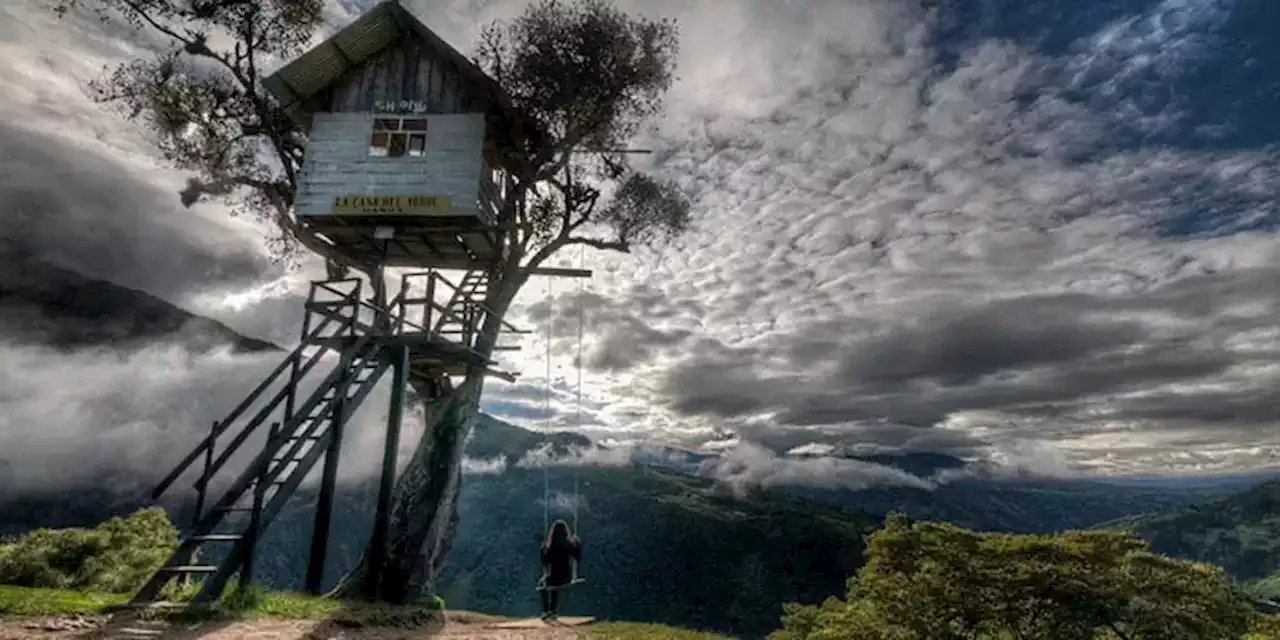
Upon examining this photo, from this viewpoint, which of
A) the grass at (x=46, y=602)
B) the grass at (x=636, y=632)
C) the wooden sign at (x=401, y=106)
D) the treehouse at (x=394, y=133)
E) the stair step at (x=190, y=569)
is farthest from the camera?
the wooden sign at (x=401, y=106)

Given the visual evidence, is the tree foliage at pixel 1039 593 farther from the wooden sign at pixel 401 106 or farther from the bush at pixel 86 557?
the bush at pixel 86 557

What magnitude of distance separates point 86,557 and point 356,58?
14.8 meters

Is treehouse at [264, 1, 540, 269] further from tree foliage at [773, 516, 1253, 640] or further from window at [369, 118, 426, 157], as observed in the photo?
tree foliage at [773, 516, 1253, 640]

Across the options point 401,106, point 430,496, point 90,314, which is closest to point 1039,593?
point 430,496

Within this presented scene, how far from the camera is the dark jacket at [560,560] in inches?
539

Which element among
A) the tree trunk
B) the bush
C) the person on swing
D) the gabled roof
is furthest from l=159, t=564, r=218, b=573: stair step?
the gabled roof

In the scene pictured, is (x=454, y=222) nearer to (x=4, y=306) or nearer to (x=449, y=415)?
(x=449, y=415)

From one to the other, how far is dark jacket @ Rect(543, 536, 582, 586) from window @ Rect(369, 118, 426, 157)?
10.2 meters

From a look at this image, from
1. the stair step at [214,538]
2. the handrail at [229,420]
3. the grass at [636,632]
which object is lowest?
the grass at [636,632]

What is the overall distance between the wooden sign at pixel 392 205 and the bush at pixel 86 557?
10761mm

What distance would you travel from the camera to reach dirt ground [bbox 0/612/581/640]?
26.8 feet

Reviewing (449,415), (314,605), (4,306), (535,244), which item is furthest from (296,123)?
(4,306)

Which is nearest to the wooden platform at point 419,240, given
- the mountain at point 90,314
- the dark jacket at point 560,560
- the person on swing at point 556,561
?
the person on swing at point 556,561

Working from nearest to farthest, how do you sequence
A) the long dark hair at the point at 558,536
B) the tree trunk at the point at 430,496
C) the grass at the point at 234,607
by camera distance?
the grass at the point at 234,607 < the long dark hair at the point at 558,536 < the tree trunk at the point at 430,496
